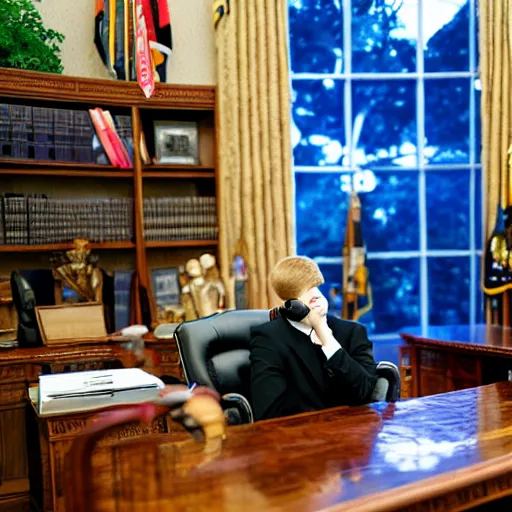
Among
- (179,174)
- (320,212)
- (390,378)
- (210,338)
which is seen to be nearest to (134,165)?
(179,174)

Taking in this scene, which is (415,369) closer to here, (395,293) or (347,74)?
(395,293)

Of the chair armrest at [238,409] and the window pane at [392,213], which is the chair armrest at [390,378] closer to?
the chair armrest at [238,409]

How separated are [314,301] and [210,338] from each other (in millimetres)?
475

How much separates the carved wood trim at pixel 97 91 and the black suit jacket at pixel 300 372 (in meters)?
2.08

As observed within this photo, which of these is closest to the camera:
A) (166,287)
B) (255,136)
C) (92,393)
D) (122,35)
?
(92,393)

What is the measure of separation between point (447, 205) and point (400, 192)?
14.6 inches

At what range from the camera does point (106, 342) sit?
354 cm

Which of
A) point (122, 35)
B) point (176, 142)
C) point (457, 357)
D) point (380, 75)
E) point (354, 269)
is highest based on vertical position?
point (122, 35)

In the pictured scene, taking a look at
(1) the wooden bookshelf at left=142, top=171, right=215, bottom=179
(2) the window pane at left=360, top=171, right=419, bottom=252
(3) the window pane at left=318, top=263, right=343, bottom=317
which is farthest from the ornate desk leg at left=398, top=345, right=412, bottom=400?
(1) the wooden bookshelf at left=142, top=171, right=215, bottom=179

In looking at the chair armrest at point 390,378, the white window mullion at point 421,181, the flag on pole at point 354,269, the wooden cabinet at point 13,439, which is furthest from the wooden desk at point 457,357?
the wooden cabinet at point 13,439

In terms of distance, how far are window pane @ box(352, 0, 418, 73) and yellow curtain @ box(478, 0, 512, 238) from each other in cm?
48

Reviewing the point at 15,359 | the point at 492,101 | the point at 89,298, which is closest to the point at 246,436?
the point at 15,359

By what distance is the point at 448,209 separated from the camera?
190 inches

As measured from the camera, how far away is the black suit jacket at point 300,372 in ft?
6.73
